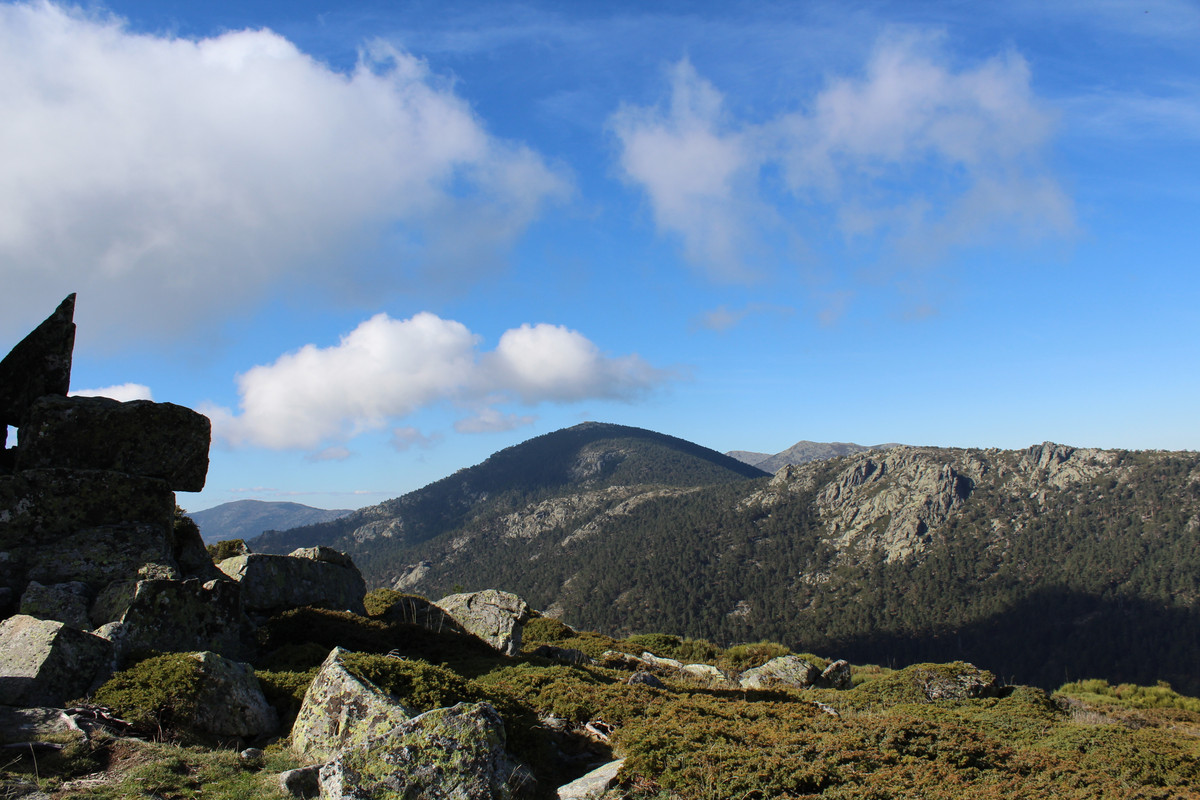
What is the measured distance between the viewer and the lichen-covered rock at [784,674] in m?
22.9

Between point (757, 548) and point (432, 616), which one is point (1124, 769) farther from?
point (757, 548)

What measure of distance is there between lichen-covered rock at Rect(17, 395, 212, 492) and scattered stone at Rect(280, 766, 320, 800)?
11.4 metres

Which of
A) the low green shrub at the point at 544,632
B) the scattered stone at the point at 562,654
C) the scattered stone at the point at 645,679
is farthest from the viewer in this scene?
the low green shrub at the point at 544,632

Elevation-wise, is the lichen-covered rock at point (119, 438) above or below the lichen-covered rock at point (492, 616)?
above

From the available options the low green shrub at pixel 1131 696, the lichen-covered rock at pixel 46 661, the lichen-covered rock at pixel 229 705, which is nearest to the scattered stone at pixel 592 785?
the lichen-covered rock at pixel 229 705

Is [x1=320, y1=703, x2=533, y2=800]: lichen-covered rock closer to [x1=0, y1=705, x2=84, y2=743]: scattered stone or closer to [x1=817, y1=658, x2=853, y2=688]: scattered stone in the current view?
[x1=0, y1=705, x2=84, y2=743]: scattered stone

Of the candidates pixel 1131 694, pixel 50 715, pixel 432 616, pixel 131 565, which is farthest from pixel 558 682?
→ pixel 1131 694

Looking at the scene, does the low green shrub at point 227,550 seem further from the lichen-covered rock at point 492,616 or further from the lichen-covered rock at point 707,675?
the lichen-covered rock at point 707,675

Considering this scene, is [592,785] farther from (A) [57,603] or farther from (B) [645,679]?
(A) [57,603]

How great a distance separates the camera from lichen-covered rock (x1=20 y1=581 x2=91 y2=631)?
483 inches

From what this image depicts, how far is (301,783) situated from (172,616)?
684 cm

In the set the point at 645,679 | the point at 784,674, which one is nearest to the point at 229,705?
the point at 645,679

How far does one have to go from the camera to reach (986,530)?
179 m

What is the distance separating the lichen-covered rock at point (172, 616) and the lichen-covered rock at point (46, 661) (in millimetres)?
762
